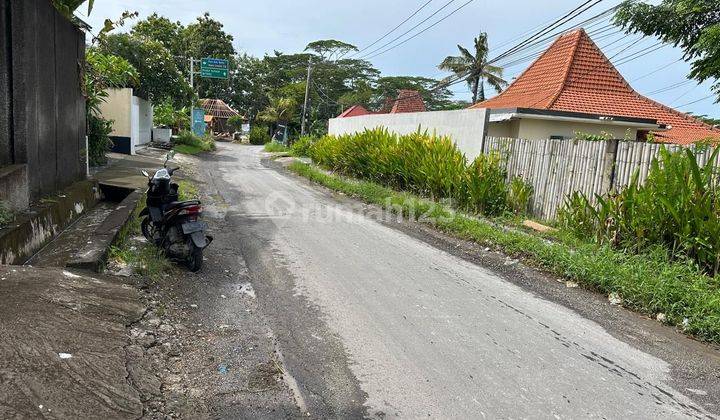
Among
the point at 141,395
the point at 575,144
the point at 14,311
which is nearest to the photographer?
the point at 141,395

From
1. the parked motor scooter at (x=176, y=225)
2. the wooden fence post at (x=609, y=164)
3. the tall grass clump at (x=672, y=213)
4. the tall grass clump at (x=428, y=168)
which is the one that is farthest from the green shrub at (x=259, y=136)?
the tall grass clump at (x=672, y=213)

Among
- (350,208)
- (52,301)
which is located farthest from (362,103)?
(52,301)

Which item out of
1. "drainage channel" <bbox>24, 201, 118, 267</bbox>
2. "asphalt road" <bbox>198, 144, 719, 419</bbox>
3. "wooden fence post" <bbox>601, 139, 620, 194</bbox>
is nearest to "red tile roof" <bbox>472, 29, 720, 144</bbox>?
"wooden fence post" <bbox>601, 139, 620, 194</bbox>

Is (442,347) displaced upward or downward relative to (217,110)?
downward

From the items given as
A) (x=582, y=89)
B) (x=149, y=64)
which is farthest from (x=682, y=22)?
(x=149, y=64)

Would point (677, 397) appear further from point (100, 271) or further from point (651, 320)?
point (100, 271)

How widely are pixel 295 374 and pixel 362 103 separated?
52.7 meters

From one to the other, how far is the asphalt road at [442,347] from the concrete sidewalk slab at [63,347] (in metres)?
1.14

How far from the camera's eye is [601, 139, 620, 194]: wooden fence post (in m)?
8.45

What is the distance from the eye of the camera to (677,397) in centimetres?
373

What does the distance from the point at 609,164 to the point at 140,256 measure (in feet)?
23.5

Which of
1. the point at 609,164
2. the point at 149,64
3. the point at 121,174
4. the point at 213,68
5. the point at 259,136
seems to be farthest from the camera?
the point at 259,136

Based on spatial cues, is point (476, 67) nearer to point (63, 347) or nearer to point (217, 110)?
point (217, 110)

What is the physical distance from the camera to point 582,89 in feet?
53.0
